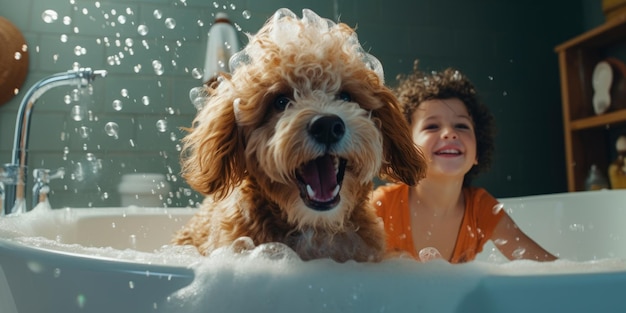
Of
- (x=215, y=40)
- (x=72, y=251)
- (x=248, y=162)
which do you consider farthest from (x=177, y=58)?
(x=72, y=251)

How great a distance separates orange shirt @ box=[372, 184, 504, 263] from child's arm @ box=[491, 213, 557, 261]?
0.04m

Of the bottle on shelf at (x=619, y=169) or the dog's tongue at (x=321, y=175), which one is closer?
the dog's tongue at (x=321, y=175)

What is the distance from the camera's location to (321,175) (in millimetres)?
1307

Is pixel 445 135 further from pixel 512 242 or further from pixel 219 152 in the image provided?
pixel 219 152

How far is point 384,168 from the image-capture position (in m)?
Result: 1.53

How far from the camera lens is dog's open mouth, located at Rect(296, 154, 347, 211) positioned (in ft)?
4.22

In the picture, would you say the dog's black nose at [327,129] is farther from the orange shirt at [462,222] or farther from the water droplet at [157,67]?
the water droplet at [157,67]

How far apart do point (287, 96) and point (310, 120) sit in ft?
0.55

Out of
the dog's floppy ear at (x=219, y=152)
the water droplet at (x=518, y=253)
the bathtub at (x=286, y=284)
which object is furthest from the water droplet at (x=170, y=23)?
the bathtub at (x=286, y=284)

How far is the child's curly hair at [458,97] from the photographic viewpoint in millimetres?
2381

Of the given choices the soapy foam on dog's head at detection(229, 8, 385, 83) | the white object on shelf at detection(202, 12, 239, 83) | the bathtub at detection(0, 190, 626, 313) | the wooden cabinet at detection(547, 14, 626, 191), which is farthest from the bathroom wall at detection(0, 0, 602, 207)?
the bathtub at detection(0, 190, 626, 313)

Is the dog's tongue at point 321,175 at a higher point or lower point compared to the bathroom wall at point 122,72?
lower

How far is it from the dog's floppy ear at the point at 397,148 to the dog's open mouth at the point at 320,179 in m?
0.24

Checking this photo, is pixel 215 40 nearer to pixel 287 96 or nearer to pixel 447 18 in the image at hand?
pixel 447 18
